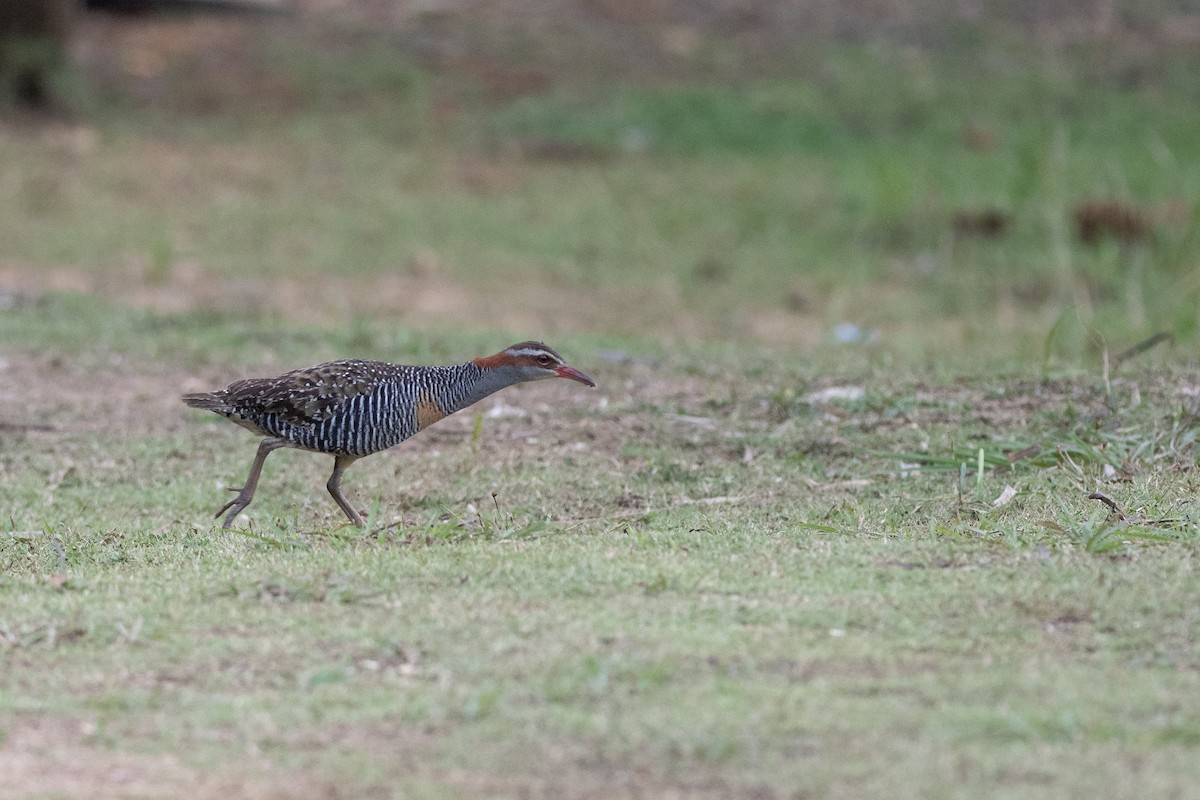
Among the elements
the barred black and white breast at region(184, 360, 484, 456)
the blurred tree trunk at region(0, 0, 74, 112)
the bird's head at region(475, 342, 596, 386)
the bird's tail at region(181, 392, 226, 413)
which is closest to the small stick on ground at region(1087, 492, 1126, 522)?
the bird's head at region(475, 342, 596, 386)

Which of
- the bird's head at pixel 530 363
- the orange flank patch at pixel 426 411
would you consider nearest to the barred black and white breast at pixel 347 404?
the orange flank patch at pixel 426 411

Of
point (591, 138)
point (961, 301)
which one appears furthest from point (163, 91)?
point (961, 301)

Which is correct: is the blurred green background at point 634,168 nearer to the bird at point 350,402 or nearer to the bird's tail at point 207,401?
the bird at point 350,402

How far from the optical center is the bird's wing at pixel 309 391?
19.4 ft

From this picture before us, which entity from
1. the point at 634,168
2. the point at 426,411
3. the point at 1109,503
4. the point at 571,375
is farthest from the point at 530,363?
the point at 634,168

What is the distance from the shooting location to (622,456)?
6.57 m

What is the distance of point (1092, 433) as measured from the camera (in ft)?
21.1

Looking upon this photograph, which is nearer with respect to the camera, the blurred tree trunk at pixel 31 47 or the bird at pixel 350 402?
the bird at pixel 350 402

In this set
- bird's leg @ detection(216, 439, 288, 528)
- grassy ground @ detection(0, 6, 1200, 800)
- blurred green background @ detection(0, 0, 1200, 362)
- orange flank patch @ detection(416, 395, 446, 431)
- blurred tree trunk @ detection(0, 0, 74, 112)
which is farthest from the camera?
blurred tree trunk @ detection(0, 0, 74, 112)

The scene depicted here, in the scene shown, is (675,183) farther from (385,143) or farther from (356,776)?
(356,776)

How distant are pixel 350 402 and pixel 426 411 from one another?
11.0 inches

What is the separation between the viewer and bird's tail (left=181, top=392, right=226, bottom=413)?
20.3ft

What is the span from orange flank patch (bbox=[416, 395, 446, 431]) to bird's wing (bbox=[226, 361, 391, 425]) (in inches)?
6.5

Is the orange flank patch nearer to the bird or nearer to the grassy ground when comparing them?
the bird
